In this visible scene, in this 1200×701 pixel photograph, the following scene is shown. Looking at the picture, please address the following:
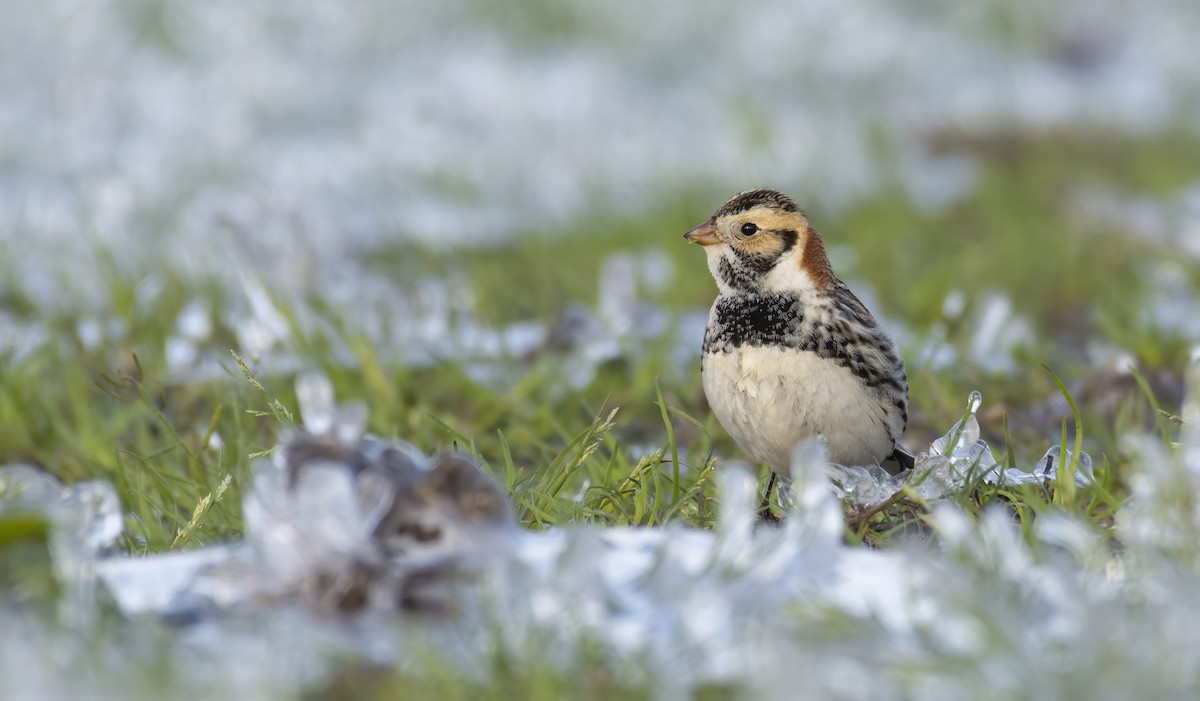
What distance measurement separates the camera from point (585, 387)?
4.84 metres

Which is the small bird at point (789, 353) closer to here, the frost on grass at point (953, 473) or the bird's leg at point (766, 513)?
the bird's leg at point (766, 513)

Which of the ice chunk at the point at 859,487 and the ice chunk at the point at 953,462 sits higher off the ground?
the ice chunk at the point at 953,462

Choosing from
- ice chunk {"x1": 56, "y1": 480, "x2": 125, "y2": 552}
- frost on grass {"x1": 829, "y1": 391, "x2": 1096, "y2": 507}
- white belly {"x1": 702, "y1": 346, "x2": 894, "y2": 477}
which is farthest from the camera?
white belly {"x1": 702, "y1": 346, "x2": 894, "y2": 477}

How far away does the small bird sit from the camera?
11.3 feet

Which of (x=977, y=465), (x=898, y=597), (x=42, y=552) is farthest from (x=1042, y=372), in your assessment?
(x=42, y=552)

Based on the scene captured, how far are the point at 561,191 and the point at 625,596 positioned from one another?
5818mm

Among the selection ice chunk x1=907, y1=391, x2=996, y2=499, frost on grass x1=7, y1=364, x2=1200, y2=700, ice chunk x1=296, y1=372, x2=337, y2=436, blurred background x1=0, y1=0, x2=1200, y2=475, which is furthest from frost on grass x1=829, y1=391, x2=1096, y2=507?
ice chunk x1=296, y1=372, x2=337, y2=436

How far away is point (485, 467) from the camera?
3354 millimetres

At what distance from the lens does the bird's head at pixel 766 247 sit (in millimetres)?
3686

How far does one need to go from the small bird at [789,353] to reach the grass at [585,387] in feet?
0.57

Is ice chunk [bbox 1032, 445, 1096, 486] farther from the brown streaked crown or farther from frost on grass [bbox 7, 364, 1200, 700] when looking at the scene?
the brown streaked crown

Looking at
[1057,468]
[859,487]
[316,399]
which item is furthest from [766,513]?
[316,399]

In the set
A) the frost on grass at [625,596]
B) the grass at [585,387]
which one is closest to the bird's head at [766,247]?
the grass at [585,387]

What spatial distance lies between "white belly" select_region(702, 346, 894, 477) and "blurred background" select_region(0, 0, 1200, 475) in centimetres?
76
